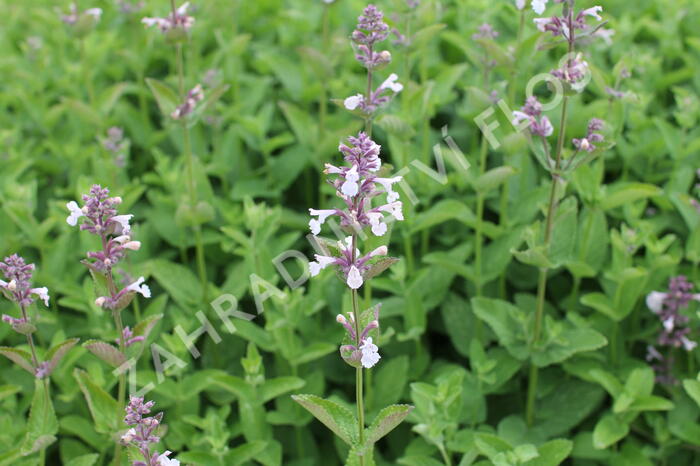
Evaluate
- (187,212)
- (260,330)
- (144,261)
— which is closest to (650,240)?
(260,330)

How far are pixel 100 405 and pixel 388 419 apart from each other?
1230 mm

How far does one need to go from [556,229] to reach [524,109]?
22.9 inches

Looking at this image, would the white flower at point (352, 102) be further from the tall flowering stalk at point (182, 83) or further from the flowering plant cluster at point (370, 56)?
the tall flowering stalk at point (182, 83)

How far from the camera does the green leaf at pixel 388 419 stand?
2.45m

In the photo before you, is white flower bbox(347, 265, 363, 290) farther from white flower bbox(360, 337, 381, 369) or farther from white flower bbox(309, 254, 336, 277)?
white flower bbox(360, 337, 381, 369)

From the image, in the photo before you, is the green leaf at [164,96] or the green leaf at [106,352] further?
the green leaf at [164,96]

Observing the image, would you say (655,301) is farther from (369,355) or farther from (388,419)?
(369,355)

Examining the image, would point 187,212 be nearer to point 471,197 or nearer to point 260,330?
point 260,330

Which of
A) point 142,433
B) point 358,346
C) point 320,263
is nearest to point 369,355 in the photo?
point 358,346

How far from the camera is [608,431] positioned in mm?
3266

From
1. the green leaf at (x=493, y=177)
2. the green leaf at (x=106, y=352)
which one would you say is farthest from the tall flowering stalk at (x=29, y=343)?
the green leaf at (x=493, y=177)

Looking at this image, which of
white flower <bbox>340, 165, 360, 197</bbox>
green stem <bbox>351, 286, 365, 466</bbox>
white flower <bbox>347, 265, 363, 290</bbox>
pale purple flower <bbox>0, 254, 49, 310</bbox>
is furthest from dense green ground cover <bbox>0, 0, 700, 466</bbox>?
white flower <bbox>340, 165, 360, 197</bbox>

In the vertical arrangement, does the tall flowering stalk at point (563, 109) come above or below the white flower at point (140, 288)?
above

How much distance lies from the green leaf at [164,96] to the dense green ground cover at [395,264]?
0.01 m
